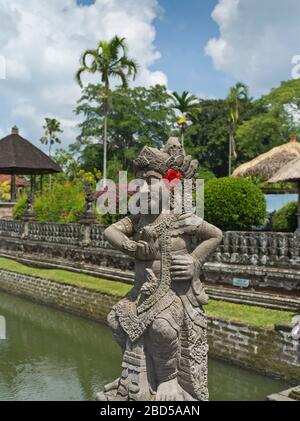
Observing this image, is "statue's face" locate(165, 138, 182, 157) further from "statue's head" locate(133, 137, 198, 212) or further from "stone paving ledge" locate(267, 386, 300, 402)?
"stone paving ledge" locate(267, 386, 300, 402)

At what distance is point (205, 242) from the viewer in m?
4.23

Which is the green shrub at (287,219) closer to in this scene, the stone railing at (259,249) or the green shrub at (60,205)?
the green shrub at (60,205)

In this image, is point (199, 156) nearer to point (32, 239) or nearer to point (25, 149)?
point (25, 149)

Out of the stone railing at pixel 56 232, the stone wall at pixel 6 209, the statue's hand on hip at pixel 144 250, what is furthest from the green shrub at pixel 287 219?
the statue's hand on hip at pixel 144 250

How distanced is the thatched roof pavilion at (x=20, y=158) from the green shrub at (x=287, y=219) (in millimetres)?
10884

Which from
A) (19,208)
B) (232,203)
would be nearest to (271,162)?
(232,203)

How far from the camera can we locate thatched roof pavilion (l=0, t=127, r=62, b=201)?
823 inches

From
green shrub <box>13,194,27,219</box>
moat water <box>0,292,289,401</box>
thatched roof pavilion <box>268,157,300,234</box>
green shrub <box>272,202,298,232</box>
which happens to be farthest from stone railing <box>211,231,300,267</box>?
green shrub <box>13,194,27,219</box>

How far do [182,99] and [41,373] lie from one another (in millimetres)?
26876

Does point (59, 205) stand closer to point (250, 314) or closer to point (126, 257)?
point (126, 257)

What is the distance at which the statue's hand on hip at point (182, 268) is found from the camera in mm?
3992

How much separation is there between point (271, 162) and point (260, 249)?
13.5 metres

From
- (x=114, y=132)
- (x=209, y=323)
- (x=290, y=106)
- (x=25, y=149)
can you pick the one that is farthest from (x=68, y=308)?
(x=114, y=132)
